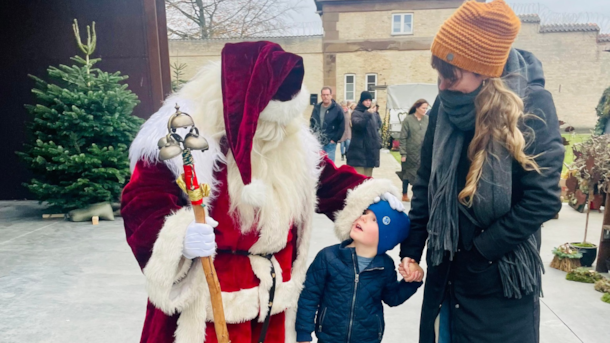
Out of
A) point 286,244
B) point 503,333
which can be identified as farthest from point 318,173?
Answer: point 503,333

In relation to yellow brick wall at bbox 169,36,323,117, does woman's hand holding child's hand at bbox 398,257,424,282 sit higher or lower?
lower

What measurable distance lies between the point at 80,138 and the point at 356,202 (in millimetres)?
4881

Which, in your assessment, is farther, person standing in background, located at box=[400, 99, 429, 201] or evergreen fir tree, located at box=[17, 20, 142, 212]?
person standing in background, located at box=[400, 99, 429, 201]

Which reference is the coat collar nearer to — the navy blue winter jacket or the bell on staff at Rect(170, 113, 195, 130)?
the navy blue winter jacket

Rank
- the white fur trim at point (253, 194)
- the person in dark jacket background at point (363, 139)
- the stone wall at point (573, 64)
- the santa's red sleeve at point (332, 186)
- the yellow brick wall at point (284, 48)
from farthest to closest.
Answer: the stone wall at point (573, 64)
the yellow brick wall at point (284, 48)
the person in dark jacket background at point (363, 139)
the santa's red sleeve at point (332, 186)
the white fur trim at point (253, 194)

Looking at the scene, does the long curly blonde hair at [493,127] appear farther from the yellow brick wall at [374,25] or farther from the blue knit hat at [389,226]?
the yellow brick wall at [374,25]

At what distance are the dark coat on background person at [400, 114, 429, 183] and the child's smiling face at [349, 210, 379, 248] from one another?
5.08 metres

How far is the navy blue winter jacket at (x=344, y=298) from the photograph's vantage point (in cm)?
193

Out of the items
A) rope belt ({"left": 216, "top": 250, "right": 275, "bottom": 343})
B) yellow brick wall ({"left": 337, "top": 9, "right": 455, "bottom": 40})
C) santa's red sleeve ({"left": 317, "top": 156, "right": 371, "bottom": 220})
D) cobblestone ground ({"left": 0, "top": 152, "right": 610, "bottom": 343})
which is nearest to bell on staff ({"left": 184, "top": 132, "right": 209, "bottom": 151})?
rope belt ({"left": 216, "top": 250, "right": 275, "bottom": 343})

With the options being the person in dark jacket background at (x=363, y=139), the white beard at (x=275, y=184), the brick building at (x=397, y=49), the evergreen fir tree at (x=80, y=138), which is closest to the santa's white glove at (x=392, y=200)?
the white beard at (x=275, y=184)

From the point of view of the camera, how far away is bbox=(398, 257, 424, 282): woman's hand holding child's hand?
1.91m

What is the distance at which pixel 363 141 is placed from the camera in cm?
717

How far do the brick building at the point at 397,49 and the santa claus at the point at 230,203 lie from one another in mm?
21233

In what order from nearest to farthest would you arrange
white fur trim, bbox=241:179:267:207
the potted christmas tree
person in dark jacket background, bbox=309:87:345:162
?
white fur trim, bbox=241:179:267:207
the potted christmas tree
person in dark jacket background, bbox=309:87:345:162
